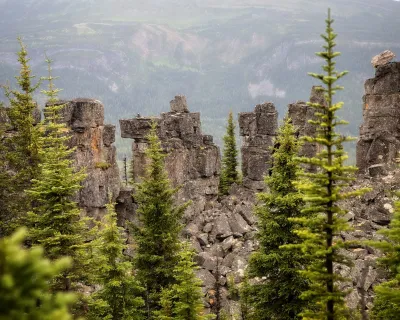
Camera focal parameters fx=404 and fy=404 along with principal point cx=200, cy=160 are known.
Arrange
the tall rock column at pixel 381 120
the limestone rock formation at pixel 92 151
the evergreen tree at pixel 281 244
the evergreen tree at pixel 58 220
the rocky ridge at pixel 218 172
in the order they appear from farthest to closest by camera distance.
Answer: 1. the tall rock column at pixel 381 120
2. the limestone rock formation at pixel 92 151
3. the rocky ridge at pixel 218 172
4. the evergreen tree at pixel 281 244
5. the evergreen tree at pixel 58 220

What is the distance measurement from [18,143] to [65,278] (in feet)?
26.3

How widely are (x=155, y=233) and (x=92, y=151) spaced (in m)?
13.2

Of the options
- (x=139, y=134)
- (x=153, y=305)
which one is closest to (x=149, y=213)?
(x=153, y=305)

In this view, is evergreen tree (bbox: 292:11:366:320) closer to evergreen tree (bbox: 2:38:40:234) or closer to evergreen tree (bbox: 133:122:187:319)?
evergreen tree (bbox: 133:122:187:319)

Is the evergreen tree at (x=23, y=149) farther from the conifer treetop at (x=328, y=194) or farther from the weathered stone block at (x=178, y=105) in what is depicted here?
the weathered stone block at (x=178, y=105)

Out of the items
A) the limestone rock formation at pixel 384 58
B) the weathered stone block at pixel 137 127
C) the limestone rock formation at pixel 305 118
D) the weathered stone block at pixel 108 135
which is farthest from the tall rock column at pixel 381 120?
the weathered stone block at pixel 108 135

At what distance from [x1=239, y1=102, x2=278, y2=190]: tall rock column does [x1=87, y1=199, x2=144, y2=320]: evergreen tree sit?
87.2 feet

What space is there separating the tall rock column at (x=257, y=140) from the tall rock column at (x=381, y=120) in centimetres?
1104

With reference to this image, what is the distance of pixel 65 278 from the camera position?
17906mm

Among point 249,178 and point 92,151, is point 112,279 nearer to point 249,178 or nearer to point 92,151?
point 92,151

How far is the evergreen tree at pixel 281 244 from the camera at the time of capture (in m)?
18.2

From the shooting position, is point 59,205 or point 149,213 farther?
point 149,213

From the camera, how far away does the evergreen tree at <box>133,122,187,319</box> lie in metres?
22.7

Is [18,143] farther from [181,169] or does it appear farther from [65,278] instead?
[181,169]
